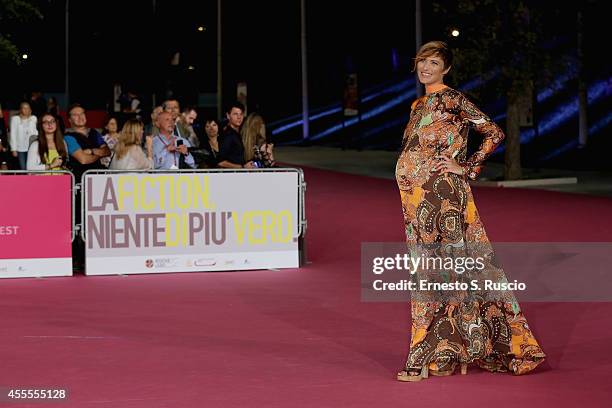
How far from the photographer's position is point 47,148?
15352 millimetres

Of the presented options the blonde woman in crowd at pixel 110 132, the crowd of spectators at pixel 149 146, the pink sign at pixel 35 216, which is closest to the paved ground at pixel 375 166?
the blonde woman in crowd at pixel 110 132

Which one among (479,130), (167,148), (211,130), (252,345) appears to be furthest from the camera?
(211,130)

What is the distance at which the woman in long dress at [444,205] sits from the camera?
324 inches

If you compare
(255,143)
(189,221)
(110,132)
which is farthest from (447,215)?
(110,132)

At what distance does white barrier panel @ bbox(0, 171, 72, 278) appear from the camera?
553 inches

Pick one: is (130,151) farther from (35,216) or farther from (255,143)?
(255,143)

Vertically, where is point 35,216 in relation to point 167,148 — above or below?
below

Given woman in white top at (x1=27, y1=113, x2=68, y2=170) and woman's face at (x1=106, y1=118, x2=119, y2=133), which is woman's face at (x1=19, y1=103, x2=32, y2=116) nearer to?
woman's face at (x1=106, y1=118, x2=119, y2=133)

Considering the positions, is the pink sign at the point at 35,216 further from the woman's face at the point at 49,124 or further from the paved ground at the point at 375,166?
the paved ground at the point at 375,166

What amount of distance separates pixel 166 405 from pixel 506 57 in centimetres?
1957

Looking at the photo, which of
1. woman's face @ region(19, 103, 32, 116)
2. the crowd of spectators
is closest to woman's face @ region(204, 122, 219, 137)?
the crowd of spectators

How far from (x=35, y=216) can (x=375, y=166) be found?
19.9 meters

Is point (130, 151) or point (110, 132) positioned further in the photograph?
point (110, 132)

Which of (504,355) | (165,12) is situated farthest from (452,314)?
(165,12)
